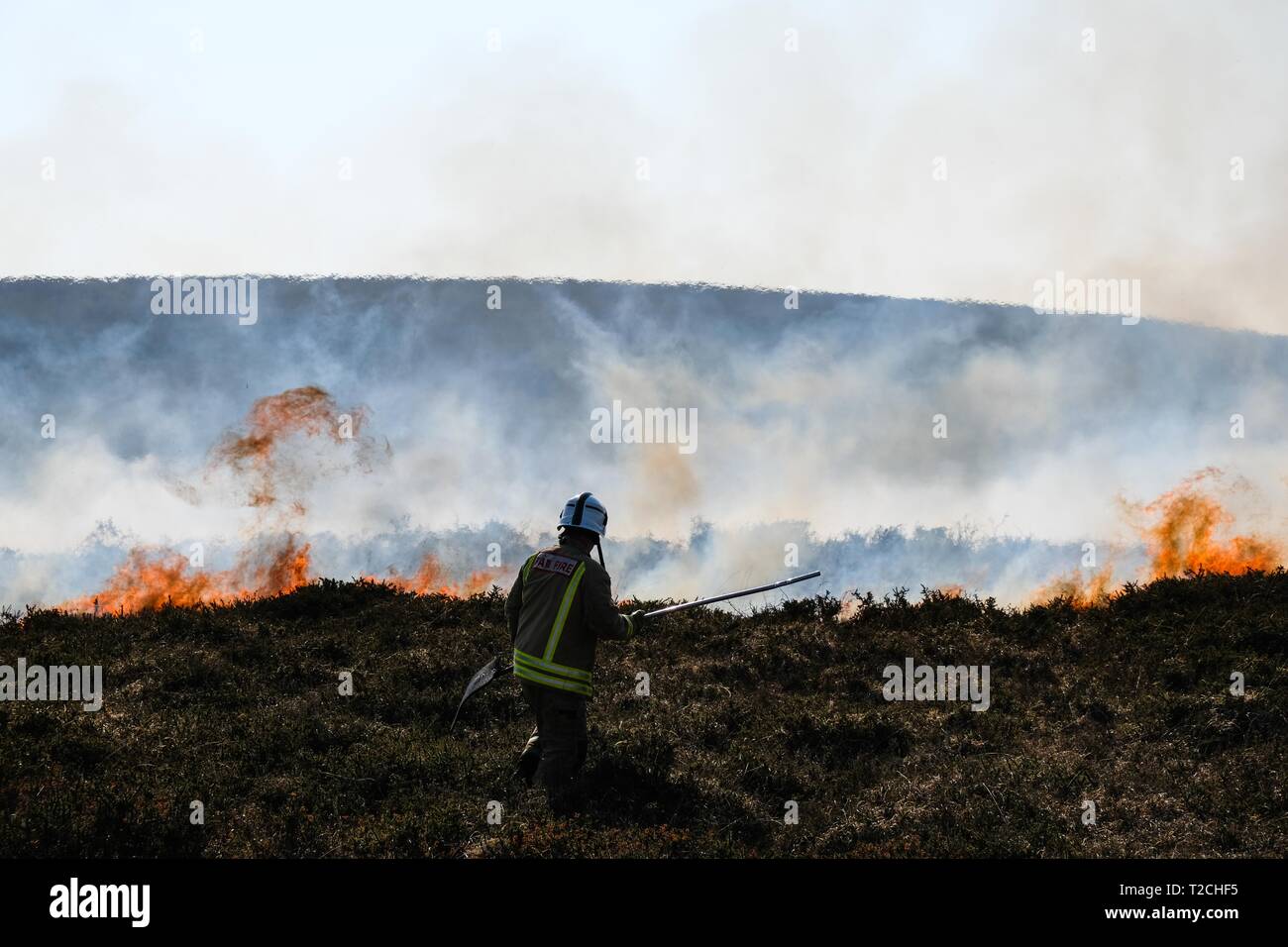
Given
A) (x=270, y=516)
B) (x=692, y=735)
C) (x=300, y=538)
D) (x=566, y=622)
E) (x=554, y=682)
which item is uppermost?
(x=270, y=516)

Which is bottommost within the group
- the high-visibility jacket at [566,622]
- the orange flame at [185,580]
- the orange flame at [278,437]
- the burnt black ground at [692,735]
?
the burnt black ground at [692,735]

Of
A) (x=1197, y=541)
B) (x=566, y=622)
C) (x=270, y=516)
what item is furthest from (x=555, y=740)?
(x=1197, y=541)

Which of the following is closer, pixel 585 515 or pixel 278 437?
pixel 585 515

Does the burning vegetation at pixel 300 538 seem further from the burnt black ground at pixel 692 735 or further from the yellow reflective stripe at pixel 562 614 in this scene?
the yellow reflective stripe at pixel 562 614

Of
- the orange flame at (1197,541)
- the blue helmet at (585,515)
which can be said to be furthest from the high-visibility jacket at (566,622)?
the orange flame at (1197,541)

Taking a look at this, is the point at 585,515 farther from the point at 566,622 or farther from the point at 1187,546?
the point at 1187,546

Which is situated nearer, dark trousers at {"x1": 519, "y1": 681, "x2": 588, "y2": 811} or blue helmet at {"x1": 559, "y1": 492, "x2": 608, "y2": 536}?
dark trousers at {"x1": 519, "y1": 681, "x2": 588, "y2": 811}

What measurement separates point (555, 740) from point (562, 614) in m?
1.05

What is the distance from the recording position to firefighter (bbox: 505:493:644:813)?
33.2 feet

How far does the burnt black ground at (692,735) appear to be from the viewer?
922cm

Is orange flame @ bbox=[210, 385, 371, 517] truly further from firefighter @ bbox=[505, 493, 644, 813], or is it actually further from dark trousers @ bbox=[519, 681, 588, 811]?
dark trousers @ bbox=[519, 681, 588, 811]

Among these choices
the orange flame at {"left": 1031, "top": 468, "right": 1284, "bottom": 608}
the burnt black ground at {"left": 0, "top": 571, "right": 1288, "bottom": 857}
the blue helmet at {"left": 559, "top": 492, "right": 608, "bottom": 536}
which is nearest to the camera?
the burnt black ground at {"left": 0, "top": 571, "right": 1288, "bottom": 857}

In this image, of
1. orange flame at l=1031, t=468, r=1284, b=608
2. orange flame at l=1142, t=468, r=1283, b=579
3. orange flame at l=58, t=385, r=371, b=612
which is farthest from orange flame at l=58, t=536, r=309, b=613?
orange flame at l=1142, t=468, r=1283, b=579

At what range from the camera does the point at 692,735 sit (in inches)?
459
